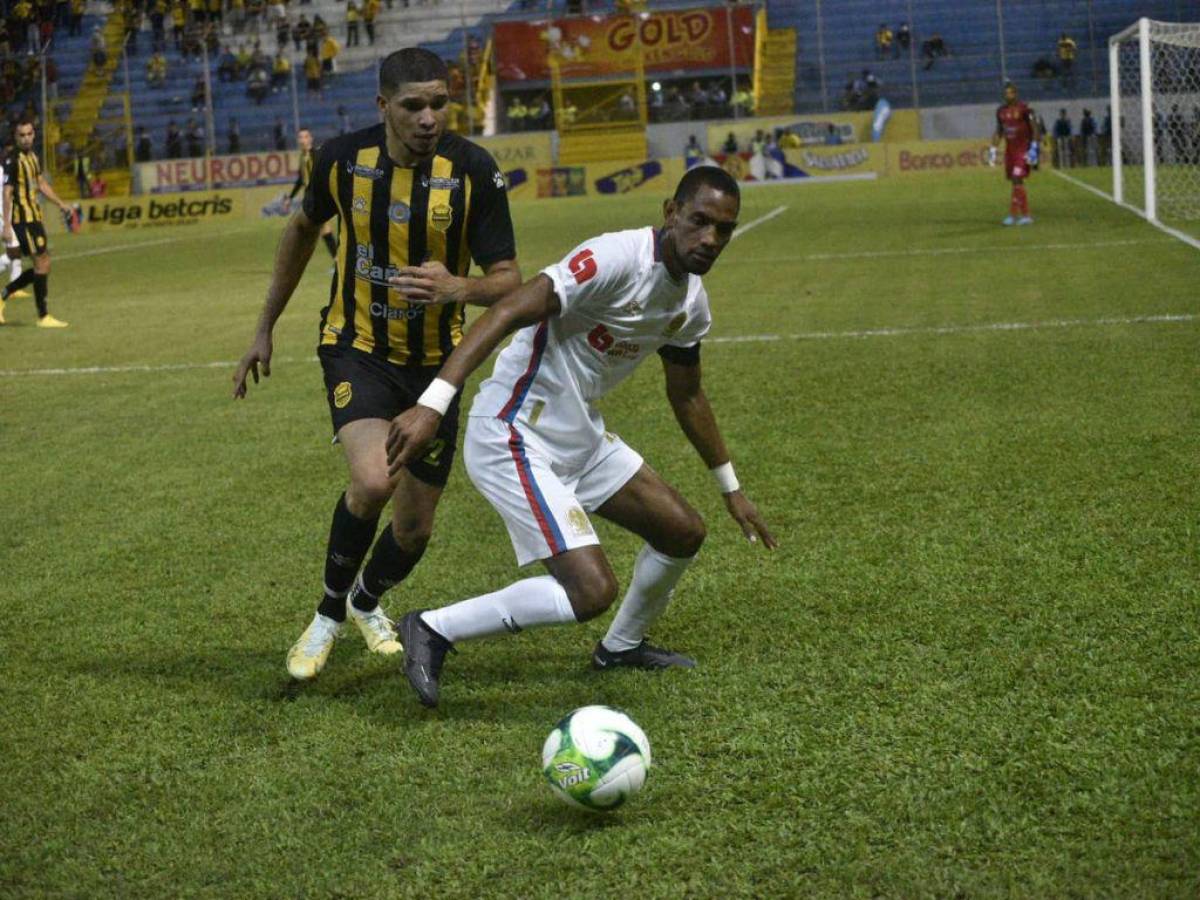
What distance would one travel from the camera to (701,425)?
16.1 feet

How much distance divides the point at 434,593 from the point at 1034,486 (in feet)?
9.46

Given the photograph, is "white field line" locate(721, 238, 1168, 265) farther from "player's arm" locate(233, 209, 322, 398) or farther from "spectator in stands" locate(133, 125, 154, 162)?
"spectator in stands" locate(133, 125, 154, 162)

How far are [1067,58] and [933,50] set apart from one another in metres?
3.79

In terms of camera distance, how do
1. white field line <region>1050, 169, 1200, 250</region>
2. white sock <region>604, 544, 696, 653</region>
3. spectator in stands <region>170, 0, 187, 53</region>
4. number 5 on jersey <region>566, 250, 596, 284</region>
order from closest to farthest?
number 5 on jersey <region>566, 250, 596, 284</region>, white sock <region>604, 544, 696, 653</region>, white field line <region>1050, 169, 1200, 250</region>, spectator in stands <region>170, 0, 187, 53</region>

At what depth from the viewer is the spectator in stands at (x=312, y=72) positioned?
4425cm

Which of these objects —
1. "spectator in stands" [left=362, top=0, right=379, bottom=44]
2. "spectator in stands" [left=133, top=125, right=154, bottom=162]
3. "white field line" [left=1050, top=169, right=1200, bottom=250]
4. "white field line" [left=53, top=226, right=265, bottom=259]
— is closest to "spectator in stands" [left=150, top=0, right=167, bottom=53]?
"spectator in stands" [left=133, top=125, right=154, bottom=162]

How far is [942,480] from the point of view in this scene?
716 cm

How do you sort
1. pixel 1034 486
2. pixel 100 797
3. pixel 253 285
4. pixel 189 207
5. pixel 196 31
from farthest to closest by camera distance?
pixel 196 31, pixel 189 207, pixel 253 285, pixel 1034 486, pixel 100 797

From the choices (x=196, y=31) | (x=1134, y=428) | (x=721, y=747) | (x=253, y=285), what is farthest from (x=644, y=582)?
A: (x=196, y=31)

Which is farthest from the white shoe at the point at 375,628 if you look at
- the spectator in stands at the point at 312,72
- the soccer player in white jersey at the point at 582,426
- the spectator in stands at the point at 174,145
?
the spectator in stands at the point at 312,72

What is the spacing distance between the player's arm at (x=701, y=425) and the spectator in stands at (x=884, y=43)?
4021cm

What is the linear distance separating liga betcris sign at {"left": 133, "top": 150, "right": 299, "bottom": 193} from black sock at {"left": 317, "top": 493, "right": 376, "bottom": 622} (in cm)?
3763

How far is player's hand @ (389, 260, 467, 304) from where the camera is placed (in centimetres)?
410

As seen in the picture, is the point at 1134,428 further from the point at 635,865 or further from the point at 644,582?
the point at 635,865
